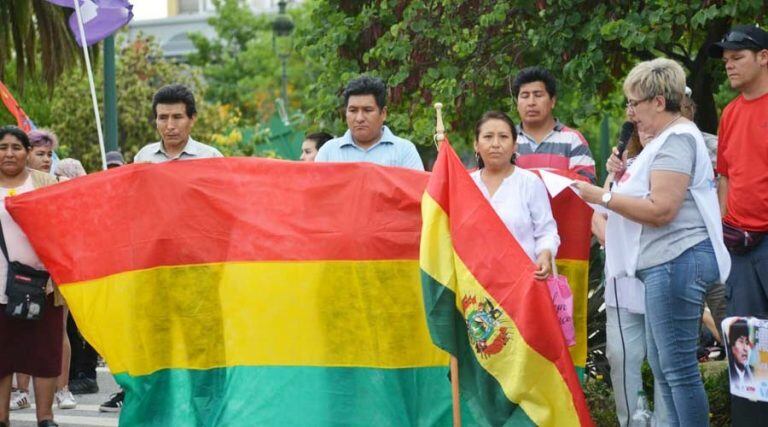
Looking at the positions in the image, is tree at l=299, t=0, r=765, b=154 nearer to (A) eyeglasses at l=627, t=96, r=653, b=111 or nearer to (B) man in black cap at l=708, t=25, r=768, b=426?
(B) man in black cap at l=708, t=25, r=768, b=426

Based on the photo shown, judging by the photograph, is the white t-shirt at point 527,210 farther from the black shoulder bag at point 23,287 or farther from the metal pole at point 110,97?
the metal pole at point 110,97

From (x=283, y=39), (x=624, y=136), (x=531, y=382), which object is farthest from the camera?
(x=283, y=39)

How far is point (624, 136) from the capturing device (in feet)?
23.9

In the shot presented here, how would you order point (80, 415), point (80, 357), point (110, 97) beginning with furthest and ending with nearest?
1. point (110, 97)
2. point (80, 357)
3. point (80, 415)

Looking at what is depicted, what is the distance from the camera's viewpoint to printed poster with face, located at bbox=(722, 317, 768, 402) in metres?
6.56

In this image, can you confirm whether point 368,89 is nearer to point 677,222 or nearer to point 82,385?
point 677,222

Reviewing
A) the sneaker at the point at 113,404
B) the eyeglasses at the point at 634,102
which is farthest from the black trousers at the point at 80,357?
the eyeglasses at the point at 634,102

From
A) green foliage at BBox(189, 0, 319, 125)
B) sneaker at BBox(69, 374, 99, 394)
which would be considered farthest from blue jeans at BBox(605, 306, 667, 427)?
green foliage at BBox(189, 0, 319, 125)

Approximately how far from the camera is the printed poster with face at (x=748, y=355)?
656cm

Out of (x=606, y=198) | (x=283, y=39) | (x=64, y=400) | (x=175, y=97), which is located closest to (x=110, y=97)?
(x=64, y=400)

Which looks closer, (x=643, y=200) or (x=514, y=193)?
(x=643, y=200)

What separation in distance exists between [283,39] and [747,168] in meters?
39.6

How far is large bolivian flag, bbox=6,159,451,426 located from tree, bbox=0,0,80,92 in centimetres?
1155

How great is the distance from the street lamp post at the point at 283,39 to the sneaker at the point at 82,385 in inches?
872
